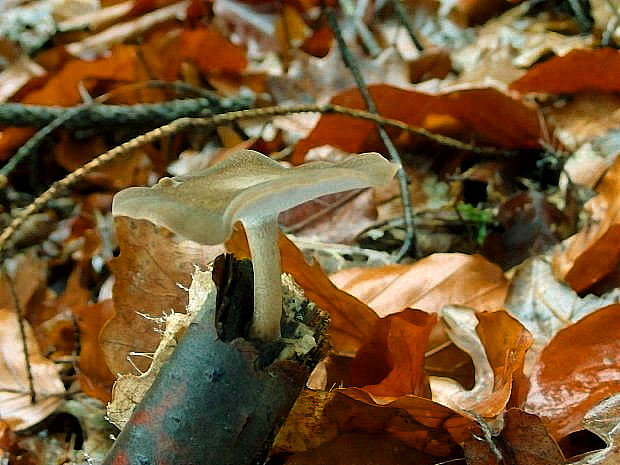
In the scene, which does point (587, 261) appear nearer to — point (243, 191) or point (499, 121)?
point (499, 121)

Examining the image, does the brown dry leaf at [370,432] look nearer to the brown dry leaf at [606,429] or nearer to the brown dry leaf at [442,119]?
the brown dry leaf at [606,429]

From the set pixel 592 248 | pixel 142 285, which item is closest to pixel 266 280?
pixel 142 285

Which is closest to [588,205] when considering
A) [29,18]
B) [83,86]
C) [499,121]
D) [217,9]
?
[499,121]

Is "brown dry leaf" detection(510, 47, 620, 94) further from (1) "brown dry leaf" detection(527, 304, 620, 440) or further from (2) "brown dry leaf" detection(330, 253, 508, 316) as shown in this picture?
(1) "brown dry leaf" detection(527, 304, 620, 440)

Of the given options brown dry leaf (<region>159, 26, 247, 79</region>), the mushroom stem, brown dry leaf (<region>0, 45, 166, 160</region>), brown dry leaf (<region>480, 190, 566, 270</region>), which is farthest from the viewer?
brown dry leaf (<region>159, 26, 247, 79</region>)

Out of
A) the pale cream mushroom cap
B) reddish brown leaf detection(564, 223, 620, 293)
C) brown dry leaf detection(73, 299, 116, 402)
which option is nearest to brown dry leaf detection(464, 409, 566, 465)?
the pale cream mushroom cap

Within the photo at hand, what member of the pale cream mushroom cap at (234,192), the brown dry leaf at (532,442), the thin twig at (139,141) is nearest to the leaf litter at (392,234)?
the brown dry leaf at (532,442)
